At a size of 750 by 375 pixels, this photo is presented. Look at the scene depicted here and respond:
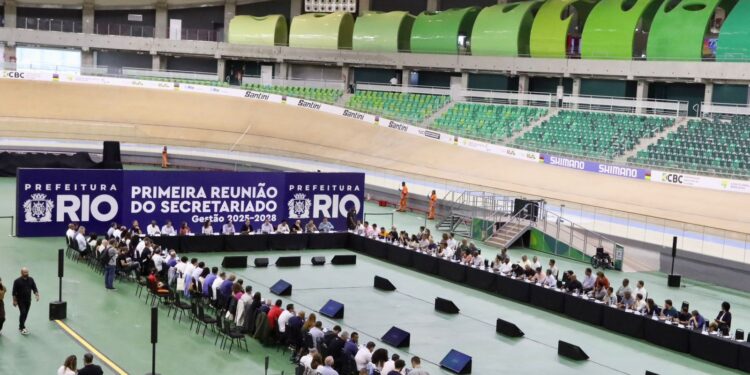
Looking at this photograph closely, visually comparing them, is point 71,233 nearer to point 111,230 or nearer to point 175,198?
point 111,230

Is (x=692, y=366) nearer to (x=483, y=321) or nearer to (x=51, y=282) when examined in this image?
(x=483, y=321)

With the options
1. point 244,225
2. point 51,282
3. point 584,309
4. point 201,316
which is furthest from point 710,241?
point 51,282

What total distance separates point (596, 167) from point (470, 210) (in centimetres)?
746

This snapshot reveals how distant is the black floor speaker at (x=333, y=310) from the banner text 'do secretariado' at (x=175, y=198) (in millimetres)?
11057

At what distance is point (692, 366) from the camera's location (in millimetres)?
20719

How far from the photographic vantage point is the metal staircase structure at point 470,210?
39219mm

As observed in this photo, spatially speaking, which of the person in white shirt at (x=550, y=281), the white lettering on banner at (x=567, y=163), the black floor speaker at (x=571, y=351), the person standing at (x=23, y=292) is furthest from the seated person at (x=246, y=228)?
the white lettering on banner at (x=567, y=163)

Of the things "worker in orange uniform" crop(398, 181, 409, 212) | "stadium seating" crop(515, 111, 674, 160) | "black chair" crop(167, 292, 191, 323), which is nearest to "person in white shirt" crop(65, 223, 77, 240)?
"black chair" crop(167, 292, 191, 323)

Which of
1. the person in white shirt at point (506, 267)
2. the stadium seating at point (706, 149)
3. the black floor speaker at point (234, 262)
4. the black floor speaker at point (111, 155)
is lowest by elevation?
the black floor speaker at point (234, 262)

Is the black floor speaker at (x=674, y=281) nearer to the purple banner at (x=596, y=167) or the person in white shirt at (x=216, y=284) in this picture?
the purple banner at (x=596, y=167)

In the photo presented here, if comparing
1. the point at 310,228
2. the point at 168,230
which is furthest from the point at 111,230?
the point at 310,228

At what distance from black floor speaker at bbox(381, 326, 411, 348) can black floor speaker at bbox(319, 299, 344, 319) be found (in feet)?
7.74

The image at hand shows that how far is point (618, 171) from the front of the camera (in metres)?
43.0

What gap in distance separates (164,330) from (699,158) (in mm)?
28475
